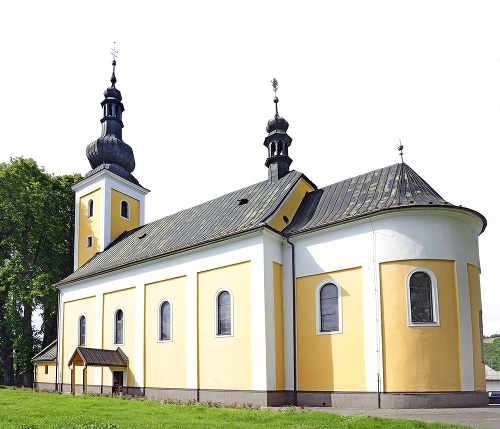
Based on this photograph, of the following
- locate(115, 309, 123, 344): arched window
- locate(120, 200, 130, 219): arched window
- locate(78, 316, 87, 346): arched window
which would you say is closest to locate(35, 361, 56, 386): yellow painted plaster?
locate(78, 316, 87, 346): arched window

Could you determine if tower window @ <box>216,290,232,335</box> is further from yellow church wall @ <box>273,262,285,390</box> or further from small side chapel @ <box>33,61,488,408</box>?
yellow church wall @ <box>273,262,285,390</box>

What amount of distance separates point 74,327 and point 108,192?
8.03 meters

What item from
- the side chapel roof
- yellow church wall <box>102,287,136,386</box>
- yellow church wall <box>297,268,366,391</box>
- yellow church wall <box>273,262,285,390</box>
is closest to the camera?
yellow church wall <box>297,268,366,391</box>

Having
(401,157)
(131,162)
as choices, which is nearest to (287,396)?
(401,157)

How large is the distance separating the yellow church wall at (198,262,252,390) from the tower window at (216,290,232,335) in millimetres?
170

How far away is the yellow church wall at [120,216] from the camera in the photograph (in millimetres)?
30625

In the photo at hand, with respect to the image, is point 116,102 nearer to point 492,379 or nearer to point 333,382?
point 333,382

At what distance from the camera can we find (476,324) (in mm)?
16750

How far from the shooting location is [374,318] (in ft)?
53.8

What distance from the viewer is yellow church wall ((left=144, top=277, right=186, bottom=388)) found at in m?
20.8

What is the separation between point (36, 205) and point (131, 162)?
698 cm

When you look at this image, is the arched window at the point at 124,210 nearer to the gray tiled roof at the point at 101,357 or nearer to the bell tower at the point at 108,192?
the bell tower at the point at 108,192

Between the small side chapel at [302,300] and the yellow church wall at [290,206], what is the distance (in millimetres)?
67

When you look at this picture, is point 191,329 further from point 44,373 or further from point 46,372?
point 44,373
